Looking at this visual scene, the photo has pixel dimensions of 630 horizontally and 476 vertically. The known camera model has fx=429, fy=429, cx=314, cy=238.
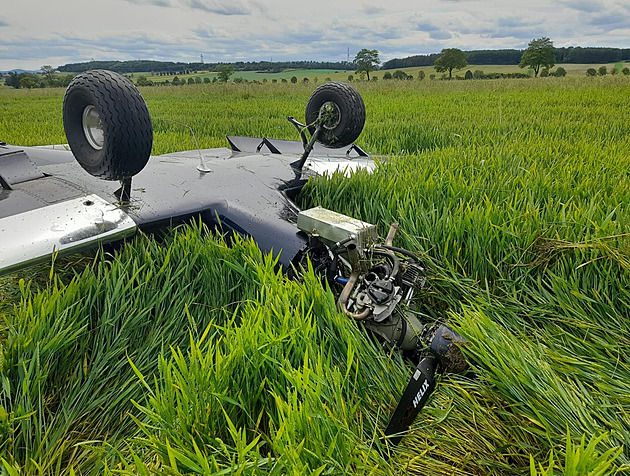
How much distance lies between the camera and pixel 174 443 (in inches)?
44.0

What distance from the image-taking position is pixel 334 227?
6.18 ft

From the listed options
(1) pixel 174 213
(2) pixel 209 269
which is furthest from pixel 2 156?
(2) pixel 209 269

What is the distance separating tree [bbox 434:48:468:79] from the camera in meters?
59.8

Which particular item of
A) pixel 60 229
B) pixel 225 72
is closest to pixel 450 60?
pixel 225 72

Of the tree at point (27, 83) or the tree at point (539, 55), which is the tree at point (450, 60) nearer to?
the tree at point (539, 55)

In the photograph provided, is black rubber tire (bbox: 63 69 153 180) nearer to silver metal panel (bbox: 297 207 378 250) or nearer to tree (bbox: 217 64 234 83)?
silver metal panel (bbox: 297 207 378 250)

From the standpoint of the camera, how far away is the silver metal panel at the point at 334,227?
1824mm

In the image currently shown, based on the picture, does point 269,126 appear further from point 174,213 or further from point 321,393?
point 321,393

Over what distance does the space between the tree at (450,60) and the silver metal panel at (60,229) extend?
6475 centimetres

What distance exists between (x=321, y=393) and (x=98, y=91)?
5.36 feet

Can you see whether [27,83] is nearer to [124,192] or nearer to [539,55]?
[124,192]

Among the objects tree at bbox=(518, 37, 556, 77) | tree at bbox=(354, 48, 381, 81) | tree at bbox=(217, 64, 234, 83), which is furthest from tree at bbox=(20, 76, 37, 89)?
tree at bbox=(518, 37, 556, 77)

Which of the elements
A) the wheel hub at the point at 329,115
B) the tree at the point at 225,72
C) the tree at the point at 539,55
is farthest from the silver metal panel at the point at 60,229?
the tree at the point at 539,55

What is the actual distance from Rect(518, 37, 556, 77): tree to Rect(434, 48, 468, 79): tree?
7.96m
